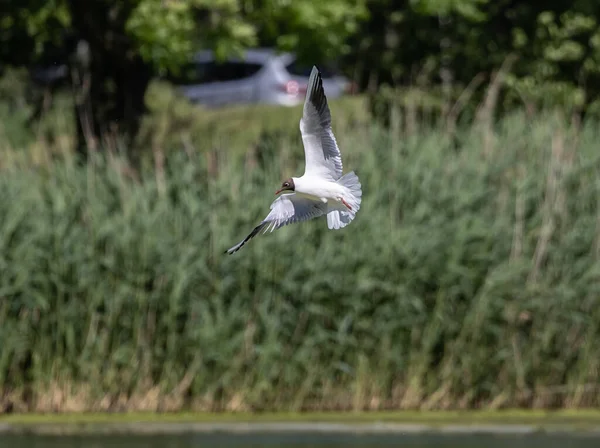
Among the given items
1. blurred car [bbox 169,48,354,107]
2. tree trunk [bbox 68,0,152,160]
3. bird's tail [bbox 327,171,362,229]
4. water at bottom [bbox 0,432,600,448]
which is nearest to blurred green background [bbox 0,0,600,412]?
water at bottom [bbox 0,432,600,448]

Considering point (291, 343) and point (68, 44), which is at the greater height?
point (68, 44)

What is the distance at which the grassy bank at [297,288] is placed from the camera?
12.5 meters

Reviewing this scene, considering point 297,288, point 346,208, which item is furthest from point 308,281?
point 346,208

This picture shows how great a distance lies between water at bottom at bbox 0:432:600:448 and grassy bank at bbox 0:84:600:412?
295 mm

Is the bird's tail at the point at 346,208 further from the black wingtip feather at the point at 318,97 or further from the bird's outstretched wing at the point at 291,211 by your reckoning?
the black wingtip feather at the point at 318,97

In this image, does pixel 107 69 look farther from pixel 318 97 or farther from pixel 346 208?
pixel 346 208

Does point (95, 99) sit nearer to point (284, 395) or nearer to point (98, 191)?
point (98, 191)

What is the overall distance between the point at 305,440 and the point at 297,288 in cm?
125

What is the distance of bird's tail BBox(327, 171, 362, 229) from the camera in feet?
22.5

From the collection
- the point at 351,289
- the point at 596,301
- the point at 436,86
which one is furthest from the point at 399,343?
the point at 436,86

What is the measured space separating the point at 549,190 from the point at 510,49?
7.02 metres

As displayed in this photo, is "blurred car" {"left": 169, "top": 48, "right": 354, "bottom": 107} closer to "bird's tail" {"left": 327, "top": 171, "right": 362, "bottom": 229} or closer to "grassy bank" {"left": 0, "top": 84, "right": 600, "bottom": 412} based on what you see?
"grassy bank" {"left": 0, "top": 84, "right": 600, "bottom": 412}

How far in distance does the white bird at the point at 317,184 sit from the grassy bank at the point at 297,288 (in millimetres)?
5325

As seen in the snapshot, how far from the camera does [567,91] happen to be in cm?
1900
